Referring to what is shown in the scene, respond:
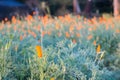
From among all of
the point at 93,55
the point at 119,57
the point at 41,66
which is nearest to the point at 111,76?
the point at 93,55

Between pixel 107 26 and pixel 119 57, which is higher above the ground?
pixel 107 26

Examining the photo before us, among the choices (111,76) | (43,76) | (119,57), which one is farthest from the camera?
(119,57)

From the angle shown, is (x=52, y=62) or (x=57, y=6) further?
(x=57, y=6)

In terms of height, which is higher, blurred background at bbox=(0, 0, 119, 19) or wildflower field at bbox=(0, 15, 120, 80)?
blurred background at bbox=(0, 0, 119, 19)

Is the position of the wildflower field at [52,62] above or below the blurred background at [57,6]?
below

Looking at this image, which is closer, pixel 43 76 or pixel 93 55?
pixel 43 76

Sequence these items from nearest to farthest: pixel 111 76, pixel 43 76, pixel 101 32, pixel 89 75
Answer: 1. pixel 43 76
2. pixel 89 75
3. pixel 111 76
4. pixel 101 32

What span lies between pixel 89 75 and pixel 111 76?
39 centimetres

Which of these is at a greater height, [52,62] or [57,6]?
[57,6]

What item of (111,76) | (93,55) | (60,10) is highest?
(60,10)

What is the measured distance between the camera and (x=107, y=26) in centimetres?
550

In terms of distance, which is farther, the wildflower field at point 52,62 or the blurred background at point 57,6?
the blurred background at point 57,6

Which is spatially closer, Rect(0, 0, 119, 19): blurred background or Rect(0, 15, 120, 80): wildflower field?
Rect(0, 15, 120, 80): wildflower field

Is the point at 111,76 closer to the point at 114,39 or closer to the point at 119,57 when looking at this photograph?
the point at 119,57
